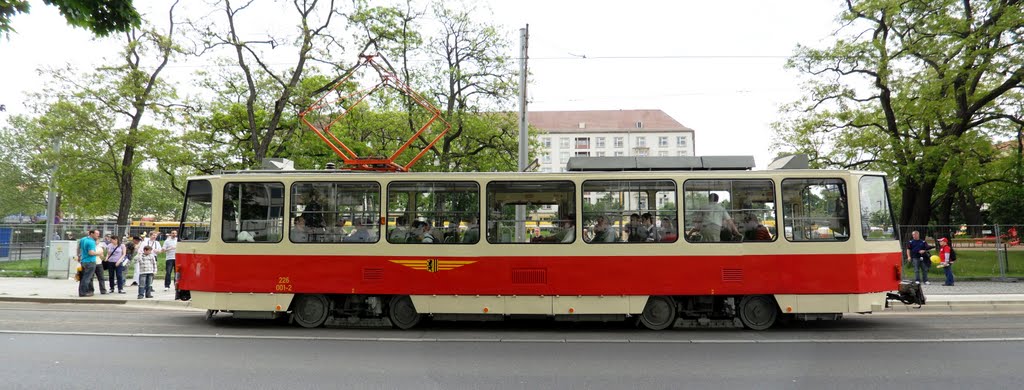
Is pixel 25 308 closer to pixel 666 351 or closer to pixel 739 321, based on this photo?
pixel 666 351

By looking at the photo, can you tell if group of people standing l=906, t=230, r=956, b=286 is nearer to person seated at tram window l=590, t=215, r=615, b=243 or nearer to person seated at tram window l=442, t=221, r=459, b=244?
person seated at tram window l=590, t=215, r=615, b=243

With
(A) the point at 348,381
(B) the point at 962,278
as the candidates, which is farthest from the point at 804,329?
(B) the point at 962,278

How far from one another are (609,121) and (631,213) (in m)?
82.9

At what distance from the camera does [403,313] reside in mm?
9570

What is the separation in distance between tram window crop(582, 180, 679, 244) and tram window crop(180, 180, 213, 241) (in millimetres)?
5879

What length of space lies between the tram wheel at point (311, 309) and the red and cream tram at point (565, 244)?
0.02 metres

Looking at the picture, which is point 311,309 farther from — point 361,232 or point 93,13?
point 93,13

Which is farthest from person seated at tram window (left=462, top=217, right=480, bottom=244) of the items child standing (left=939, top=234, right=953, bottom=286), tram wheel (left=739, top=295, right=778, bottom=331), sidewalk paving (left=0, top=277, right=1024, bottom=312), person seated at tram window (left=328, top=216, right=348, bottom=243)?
child standing (left=939, top=234, right=953, bottom=286)

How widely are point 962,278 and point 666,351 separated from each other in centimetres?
1413

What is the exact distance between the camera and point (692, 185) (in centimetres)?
924

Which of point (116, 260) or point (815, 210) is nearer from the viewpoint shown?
point (815, 210)

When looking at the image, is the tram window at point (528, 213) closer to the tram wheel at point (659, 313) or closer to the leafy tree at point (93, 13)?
the tram wheel at point (659, 313)

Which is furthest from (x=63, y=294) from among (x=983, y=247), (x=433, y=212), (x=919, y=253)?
(x=983, y=247)

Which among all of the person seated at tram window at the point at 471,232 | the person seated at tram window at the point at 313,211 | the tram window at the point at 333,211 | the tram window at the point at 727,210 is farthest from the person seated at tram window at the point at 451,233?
the tram window at the point at 727,210
